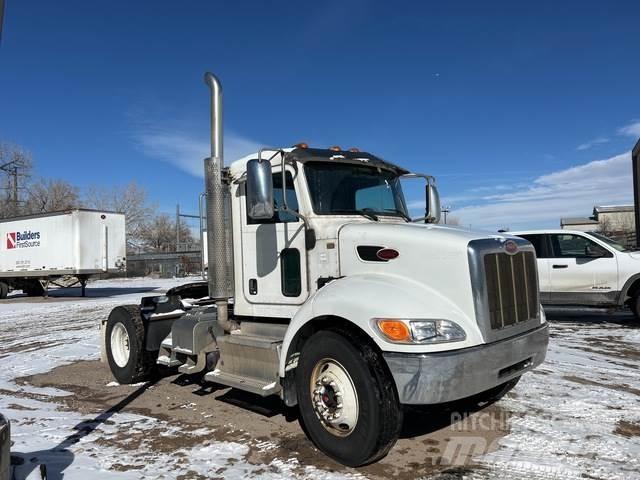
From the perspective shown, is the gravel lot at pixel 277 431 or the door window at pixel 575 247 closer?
the gravel lot at pixel 277 431

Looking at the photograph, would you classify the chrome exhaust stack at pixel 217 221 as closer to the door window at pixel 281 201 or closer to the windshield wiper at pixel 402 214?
the door window at pixel 281 201

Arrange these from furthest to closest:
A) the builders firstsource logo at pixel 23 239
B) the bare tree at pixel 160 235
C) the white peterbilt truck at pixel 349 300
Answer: the bare tree at pixel 160 235, the builders firstsource logo at pixel 23 239, the white peterbilt truck at pixel 349 300

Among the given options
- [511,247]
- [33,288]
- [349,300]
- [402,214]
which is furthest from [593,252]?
[33,288]

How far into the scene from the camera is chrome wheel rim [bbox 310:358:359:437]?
3.69 metres

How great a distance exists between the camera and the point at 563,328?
9.71 m

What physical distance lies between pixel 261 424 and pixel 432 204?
2904mm

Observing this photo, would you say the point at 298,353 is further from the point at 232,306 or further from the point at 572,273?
the point at 572,273

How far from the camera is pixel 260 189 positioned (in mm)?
4191

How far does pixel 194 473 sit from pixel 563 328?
8.29m

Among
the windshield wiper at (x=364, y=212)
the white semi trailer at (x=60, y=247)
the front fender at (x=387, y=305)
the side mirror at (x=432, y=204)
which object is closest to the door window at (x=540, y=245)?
the side mirror at (x=432, y=204)

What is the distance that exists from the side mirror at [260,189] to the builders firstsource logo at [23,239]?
2133cm

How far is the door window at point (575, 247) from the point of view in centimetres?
1005

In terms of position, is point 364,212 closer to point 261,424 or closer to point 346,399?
point 346,399

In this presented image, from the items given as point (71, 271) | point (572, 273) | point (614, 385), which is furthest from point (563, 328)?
point (71, 271)
